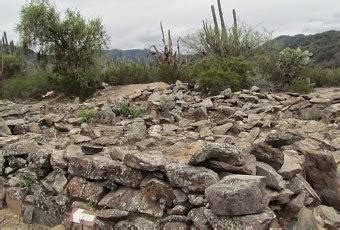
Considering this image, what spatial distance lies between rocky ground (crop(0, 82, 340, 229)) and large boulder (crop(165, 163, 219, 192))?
0.04 ft

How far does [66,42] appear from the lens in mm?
16250

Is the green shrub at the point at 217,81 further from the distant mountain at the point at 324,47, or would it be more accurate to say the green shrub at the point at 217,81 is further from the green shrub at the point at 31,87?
the distant mountain at the point at 324,47

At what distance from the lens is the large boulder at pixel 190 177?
514 centimetres

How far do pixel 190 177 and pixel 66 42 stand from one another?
12186mm

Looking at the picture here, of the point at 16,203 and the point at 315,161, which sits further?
the point at 16,203

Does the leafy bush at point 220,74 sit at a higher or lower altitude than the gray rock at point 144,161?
higher

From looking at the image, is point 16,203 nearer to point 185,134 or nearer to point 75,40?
point 185,134

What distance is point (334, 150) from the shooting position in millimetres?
6898

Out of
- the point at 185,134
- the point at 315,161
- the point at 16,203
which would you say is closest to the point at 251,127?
the point at 185,134

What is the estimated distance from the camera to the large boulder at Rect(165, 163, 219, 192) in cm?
514

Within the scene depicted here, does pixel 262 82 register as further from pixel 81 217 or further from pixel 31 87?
pixel 81 217

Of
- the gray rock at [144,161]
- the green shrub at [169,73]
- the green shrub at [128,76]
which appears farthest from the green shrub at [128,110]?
the green shrub at [128,76]

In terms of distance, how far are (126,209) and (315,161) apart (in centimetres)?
260

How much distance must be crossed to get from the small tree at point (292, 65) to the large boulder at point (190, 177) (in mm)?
10676
